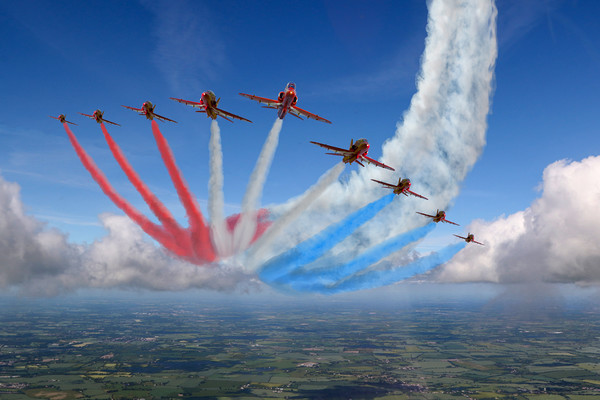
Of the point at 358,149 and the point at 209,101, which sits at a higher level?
the point at 209,101

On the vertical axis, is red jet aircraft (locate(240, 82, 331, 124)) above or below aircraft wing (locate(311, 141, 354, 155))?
above

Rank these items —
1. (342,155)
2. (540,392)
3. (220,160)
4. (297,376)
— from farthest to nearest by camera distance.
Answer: (297,376) → (540,392) → (220,160) → (342,155)

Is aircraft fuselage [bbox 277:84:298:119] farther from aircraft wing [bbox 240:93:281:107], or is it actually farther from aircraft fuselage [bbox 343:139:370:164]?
aircraft fuselage [bbox 343:139:370:164]

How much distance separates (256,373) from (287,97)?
20059 cm

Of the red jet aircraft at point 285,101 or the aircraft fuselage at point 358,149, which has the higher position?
the red jet aircraft at point 285,101

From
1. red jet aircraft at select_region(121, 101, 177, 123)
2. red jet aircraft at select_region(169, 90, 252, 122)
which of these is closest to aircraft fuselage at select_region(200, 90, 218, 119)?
red jet aircraft at select_region(169, 90, 252, 122)

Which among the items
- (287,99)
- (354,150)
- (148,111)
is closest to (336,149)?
(354,150)

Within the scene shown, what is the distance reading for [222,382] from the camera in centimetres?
18088

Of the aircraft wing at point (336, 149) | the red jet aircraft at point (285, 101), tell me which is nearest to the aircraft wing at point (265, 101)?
the red jet aircraft at point (285, 101)

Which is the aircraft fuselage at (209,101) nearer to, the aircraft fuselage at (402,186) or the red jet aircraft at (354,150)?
the red jet aircraft at (354,150)

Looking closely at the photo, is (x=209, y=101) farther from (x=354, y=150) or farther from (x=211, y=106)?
(x=354, y=150)

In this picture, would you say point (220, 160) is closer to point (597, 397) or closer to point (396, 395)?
point (396, 395)

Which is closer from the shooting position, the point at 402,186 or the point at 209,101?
the point at 209,101

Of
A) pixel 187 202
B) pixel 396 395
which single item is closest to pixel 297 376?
pixel 396 395
